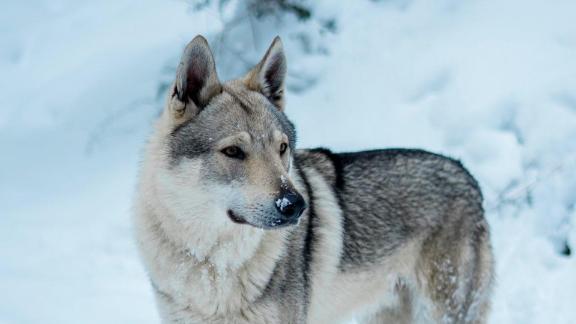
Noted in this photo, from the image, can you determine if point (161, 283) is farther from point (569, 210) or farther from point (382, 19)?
point (382, 19)

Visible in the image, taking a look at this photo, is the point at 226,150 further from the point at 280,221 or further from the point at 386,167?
the point at 386,167

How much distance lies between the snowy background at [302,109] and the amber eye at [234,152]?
2.38m

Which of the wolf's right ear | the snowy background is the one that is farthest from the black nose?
the snowy background

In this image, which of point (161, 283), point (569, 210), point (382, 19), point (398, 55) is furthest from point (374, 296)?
point (382, 19)

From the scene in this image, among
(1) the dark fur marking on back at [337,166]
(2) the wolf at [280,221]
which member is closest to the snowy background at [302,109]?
(2) the wolf at [280,221]

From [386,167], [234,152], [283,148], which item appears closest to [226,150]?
[234,152]

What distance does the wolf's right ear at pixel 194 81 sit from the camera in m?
3.29

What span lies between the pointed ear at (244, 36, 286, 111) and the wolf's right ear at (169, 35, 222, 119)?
0.82 ft

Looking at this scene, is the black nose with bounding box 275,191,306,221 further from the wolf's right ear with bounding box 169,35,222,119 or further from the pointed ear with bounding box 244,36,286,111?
the pointed ear with bounding box 244,36,286,111

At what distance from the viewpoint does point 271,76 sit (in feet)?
12.4

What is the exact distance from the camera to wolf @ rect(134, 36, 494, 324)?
3254 millimetres

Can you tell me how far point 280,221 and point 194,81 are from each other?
86 centimetres

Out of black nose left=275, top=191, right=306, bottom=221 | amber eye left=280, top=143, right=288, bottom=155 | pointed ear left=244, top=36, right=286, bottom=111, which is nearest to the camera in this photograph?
black nose left=275, top=191, right=306, bottom=221

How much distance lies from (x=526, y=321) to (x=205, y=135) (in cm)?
305
